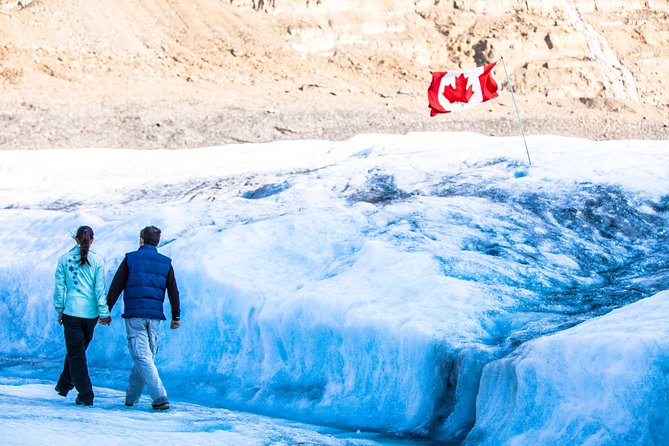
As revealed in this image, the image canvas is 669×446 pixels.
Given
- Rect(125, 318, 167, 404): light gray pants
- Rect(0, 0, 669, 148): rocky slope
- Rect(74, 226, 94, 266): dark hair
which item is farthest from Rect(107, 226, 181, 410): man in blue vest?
Rect(0, 0, 669, 148): rocky slope

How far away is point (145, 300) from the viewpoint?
6.94 meters

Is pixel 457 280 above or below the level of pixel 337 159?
below

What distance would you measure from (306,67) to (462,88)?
27467 mm

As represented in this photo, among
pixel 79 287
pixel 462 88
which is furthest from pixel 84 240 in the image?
pixel 462 88

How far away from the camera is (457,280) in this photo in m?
8.59

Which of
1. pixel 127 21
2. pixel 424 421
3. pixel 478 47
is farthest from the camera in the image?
pixel 478 47

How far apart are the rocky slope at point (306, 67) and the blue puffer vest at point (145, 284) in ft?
76.5

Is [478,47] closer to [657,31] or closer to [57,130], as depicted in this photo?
[657,31]

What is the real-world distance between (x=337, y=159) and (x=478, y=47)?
28.5 m

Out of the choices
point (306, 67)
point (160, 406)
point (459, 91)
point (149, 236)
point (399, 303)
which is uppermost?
point (306, 67)

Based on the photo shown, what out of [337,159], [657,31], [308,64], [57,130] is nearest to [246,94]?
[308,64]

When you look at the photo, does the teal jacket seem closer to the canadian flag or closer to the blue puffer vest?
the blue puffer vest

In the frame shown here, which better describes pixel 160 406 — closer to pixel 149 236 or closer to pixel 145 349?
pixel 145 349

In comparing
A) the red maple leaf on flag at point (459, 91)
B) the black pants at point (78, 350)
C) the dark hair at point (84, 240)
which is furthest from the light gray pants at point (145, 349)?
the red maple leaf on flag at point (459, 91)
